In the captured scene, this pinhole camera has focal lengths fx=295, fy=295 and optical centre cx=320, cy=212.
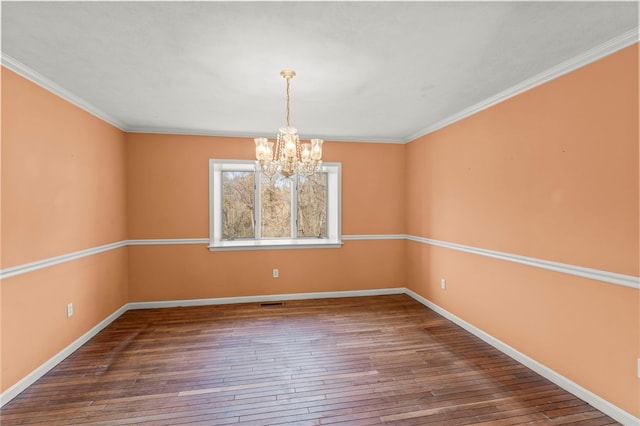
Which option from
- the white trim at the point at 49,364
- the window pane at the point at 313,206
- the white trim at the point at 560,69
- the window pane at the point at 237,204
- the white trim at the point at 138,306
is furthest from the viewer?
the window pane at the point at 313,206

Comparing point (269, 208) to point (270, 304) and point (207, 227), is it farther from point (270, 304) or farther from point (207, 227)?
point (270, 304)

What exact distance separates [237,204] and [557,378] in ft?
13.4

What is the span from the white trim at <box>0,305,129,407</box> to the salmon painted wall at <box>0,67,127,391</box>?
4 centimetres

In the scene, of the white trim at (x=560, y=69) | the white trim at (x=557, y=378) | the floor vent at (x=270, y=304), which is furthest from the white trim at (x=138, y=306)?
the white trim at (x=560, y=69)

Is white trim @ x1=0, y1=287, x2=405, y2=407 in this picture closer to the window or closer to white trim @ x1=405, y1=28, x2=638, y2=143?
the window

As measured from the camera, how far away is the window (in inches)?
172

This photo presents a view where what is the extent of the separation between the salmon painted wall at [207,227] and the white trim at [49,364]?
77 cm

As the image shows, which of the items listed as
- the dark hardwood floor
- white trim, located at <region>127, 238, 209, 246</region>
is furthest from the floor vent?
white trim, located at <region>127, 238, 209, 246</region>

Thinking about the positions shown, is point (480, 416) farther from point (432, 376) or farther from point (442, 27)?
point (442, 27)

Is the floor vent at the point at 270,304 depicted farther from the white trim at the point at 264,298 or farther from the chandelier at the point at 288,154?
the chandelier at the point at 288,154

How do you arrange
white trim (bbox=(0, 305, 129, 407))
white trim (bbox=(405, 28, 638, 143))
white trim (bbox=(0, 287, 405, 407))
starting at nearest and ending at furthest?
white trim (bbox=(405, 28, 638, 143)), white trim (bbox=(0, 305, 129, 407)), white trim (bbox=(0, 287, 405, 407))

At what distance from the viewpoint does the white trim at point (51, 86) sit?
215 centimetres

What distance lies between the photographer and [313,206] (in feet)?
15.7

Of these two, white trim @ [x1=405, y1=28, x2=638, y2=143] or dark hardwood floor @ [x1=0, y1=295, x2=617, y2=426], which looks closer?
white trim @ [x1=405, y1=28, x2=638, y2=143]
